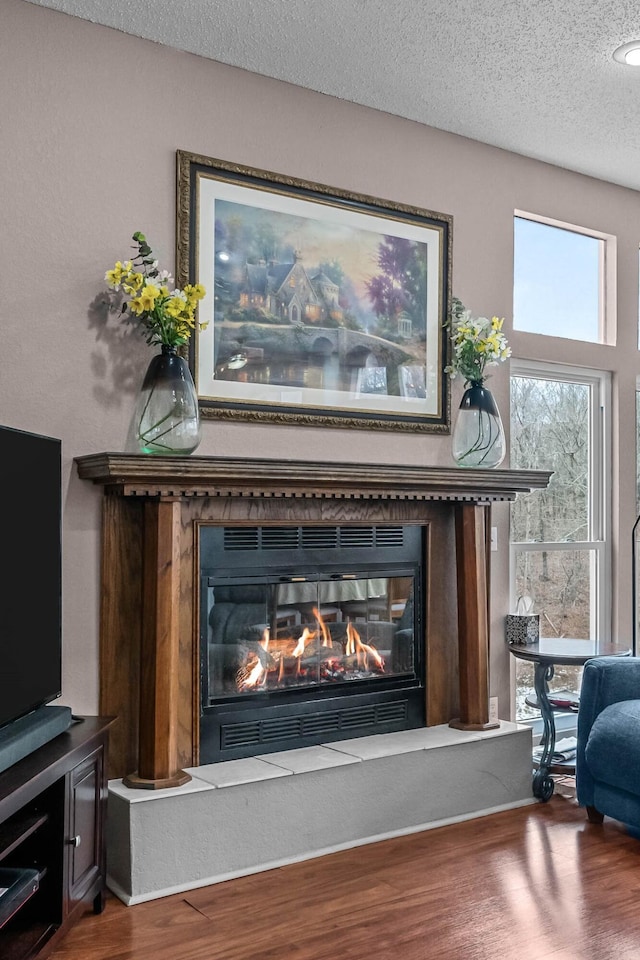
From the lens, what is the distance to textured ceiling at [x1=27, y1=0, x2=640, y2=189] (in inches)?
119

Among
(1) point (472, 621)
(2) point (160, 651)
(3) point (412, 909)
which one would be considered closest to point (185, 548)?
(2) point (160, 651)

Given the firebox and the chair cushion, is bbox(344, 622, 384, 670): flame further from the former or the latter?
the chair cushion

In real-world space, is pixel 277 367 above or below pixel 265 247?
below

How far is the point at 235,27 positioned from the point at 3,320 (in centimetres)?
132

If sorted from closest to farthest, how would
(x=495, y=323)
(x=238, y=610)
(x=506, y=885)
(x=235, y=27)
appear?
(x=506, y=885), (x=235, y=27), (x=238, y=610), (x=495, y=323)

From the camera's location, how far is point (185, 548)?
321 cm

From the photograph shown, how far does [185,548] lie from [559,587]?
2121 mm

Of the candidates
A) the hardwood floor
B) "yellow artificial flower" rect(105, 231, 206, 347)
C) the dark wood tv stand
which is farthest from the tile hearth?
"yellow artificial flower" rect(105, 231, 206, 347)

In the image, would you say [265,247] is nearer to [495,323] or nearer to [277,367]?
[277,367]

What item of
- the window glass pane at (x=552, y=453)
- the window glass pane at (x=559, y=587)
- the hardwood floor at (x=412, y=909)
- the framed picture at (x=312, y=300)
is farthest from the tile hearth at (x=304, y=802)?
the framed picture at (x=312, y=300)

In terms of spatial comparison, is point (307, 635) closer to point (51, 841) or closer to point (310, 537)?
point (310, 537)

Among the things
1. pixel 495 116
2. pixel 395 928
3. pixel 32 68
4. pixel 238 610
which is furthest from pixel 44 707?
pixel 495 116

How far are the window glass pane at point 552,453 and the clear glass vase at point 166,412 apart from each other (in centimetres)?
182

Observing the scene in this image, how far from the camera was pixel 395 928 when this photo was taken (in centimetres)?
259
